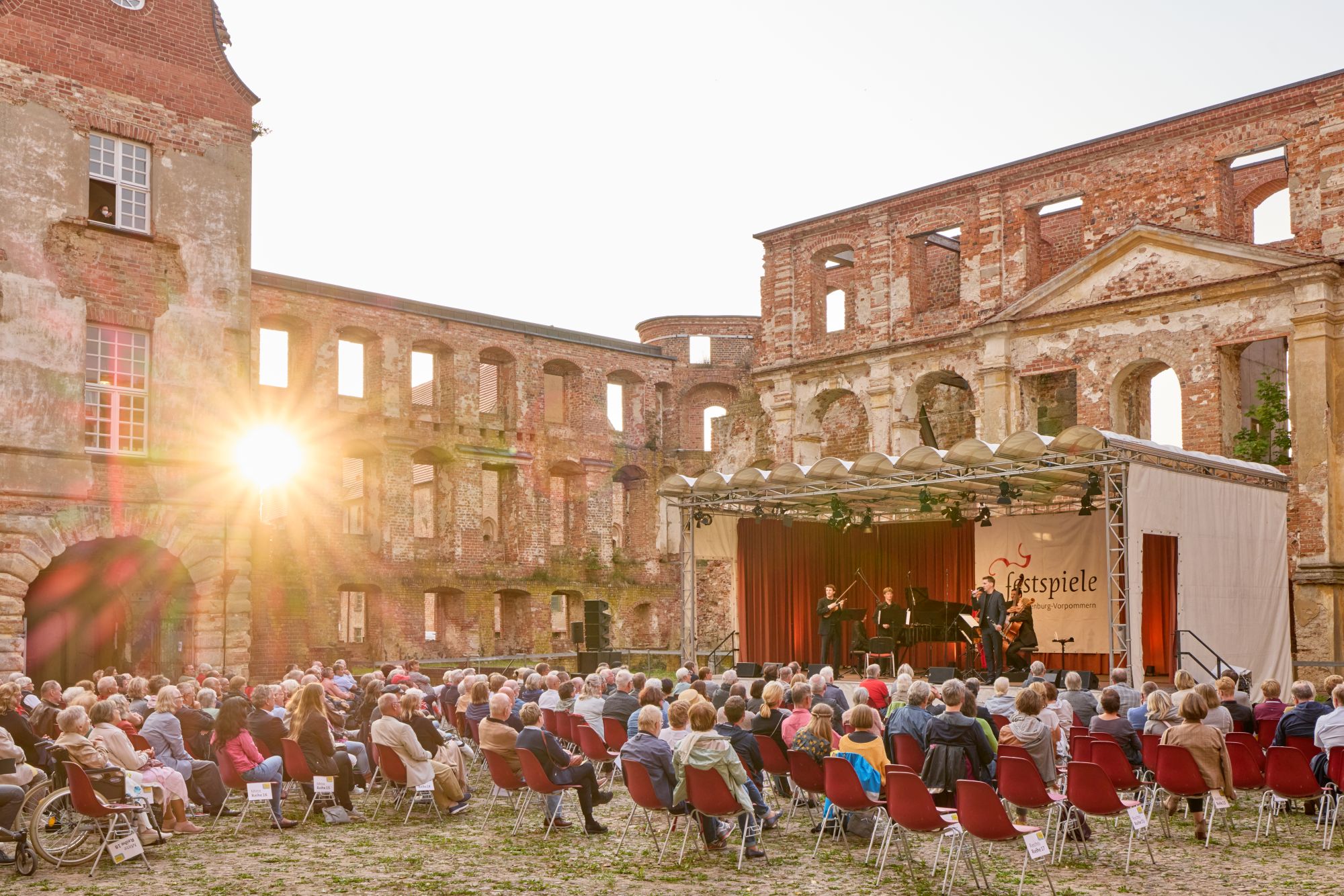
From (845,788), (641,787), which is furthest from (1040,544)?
(641,787)

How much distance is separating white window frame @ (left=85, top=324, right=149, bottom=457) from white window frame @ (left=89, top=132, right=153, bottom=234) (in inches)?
59.4

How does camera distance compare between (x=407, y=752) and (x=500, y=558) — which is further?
(x=500, y=558)

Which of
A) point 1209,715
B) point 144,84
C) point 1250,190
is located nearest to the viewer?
point 1209,715

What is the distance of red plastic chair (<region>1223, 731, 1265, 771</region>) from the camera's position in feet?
31.0

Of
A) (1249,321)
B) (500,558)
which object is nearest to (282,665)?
(500,558)

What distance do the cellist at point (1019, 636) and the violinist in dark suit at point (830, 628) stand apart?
9.13 ft

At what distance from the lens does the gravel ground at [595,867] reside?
8.02 meters

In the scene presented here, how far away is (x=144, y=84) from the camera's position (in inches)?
711

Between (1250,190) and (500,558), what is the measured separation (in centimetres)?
1828

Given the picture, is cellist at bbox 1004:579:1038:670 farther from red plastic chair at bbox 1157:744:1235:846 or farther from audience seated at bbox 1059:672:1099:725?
red plastic chair at bbox 1157:744:1235:846

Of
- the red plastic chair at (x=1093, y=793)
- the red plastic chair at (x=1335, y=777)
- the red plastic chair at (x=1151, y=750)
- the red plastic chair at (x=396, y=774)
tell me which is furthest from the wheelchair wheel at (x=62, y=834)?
the red plastic chair at (x=1335, y=777)

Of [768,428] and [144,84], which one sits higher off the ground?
[144,84]

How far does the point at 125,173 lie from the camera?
17.9 m

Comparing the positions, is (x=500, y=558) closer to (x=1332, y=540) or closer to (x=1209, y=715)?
(x=1332, y=540)
